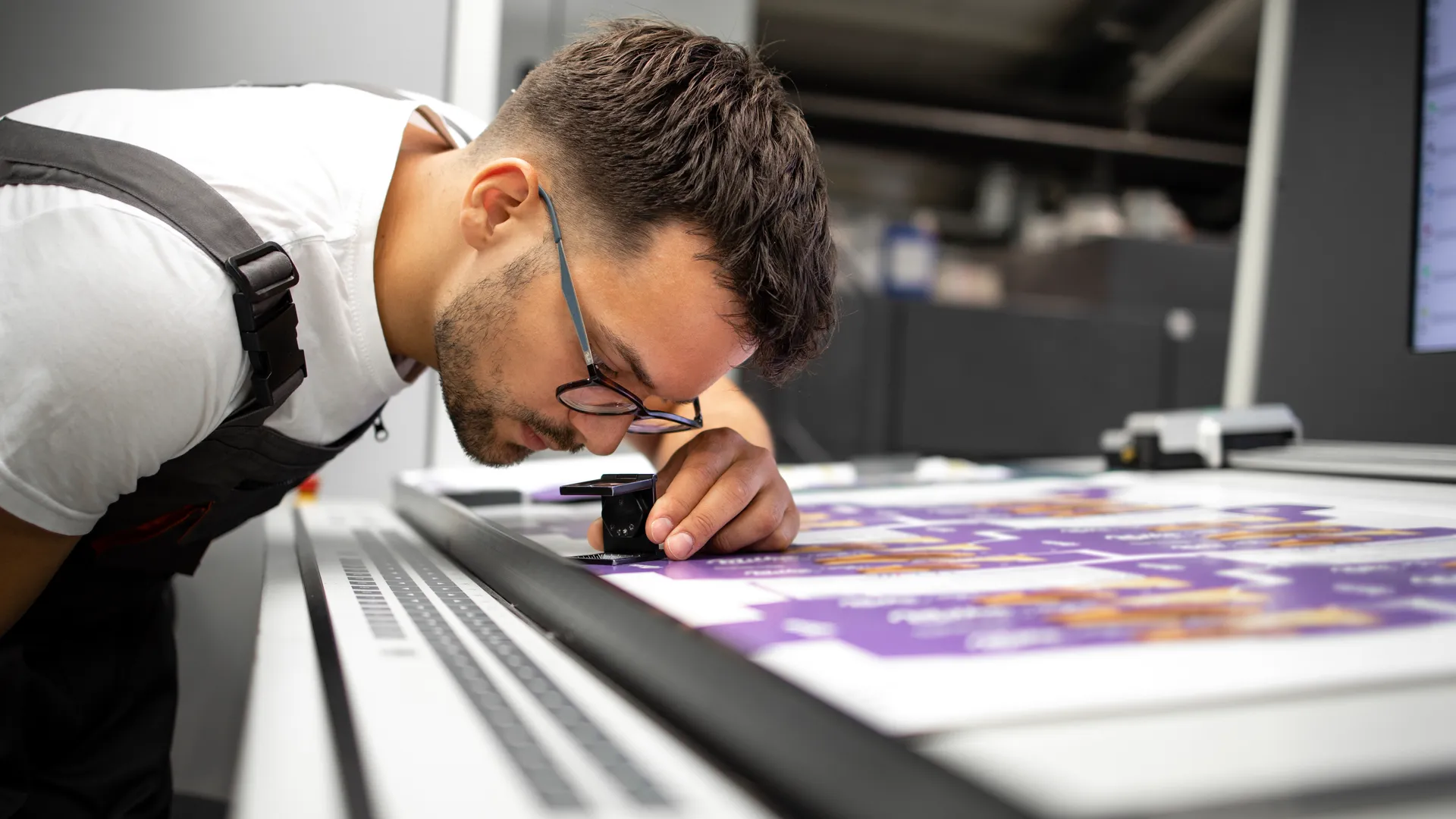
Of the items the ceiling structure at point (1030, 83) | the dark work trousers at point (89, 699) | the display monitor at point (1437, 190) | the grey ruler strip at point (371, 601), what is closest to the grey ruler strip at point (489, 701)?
the grey ruler strip at point (371, 601)

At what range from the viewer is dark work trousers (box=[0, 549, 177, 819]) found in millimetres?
1006

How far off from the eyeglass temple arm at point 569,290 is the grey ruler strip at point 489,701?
293mm

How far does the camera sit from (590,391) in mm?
931

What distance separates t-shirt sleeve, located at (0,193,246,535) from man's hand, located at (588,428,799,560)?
330 millimetres

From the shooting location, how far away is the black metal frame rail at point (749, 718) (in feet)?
0.93

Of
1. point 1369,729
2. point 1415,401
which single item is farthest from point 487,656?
point 1415,401

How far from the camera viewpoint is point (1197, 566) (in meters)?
0.56

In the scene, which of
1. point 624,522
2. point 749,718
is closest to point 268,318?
point 624,522

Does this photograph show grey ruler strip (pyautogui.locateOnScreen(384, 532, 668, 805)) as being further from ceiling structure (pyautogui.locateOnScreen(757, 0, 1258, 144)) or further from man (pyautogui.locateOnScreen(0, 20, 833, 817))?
ceiling structure (pyautogui.locateOnScreen(757, 0, 1258, 144))

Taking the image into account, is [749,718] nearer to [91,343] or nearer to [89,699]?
[91,343]

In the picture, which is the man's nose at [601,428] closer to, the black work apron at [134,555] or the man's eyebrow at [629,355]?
the man's eyebrow at [629,355]

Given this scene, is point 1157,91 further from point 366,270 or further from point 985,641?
point 985,641

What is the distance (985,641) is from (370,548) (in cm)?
66

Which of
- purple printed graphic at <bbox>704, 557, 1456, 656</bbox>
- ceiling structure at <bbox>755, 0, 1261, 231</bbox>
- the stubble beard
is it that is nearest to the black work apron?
the stubble beard
